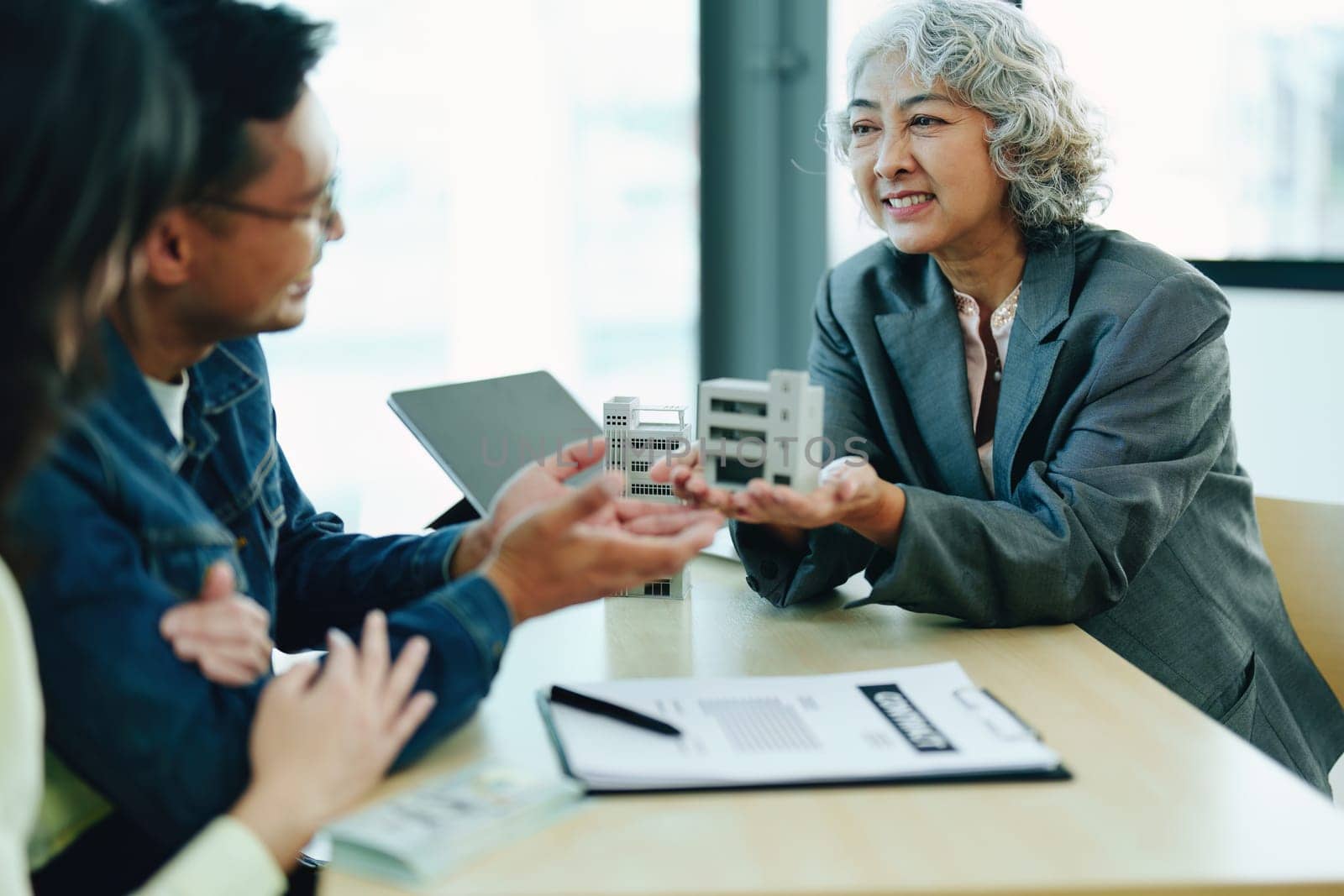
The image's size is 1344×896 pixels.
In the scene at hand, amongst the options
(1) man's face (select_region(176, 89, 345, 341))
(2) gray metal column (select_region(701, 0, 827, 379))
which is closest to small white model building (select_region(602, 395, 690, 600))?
(1) man's face (select_region(176, 89, 345, 341))

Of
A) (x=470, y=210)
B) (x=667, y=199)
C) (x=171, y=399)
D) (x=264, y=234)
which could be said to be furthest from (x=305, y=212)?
(x=667, y=199)

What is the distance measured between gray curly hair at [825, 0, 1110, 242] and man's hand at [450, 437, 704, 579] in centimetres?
71

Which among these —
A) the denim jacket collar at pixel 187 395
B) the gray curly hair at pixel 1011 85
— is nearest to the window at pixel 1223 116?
the gray curly hair at pixel 1011 85

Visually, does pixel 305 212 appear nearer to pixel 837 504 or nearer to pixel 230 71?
pixel 230 71

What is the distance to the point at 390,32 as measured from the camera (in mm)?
2996

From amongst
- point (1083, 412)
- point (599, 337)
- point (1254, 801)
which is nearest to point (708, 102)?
point (599, 337)

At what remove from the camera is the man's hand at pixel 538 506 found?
1339 mm

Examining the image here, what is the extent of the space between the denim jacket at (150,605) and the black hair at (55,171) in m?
0.12

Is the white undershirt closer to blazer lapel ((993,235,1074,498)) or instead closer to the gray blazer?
the gray blazer

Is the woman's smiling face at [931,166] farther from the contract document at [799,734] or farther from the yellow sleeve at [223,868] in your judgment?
the yellow sleeve at [223,868]

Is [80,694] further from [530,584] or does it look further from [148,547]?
[530,584]

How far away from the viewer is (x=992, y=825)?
0.97 meters

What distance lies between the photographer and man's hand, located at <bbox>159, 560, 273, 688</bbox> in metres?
0.99

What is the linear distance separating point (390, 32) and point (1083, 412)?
6.61ft
